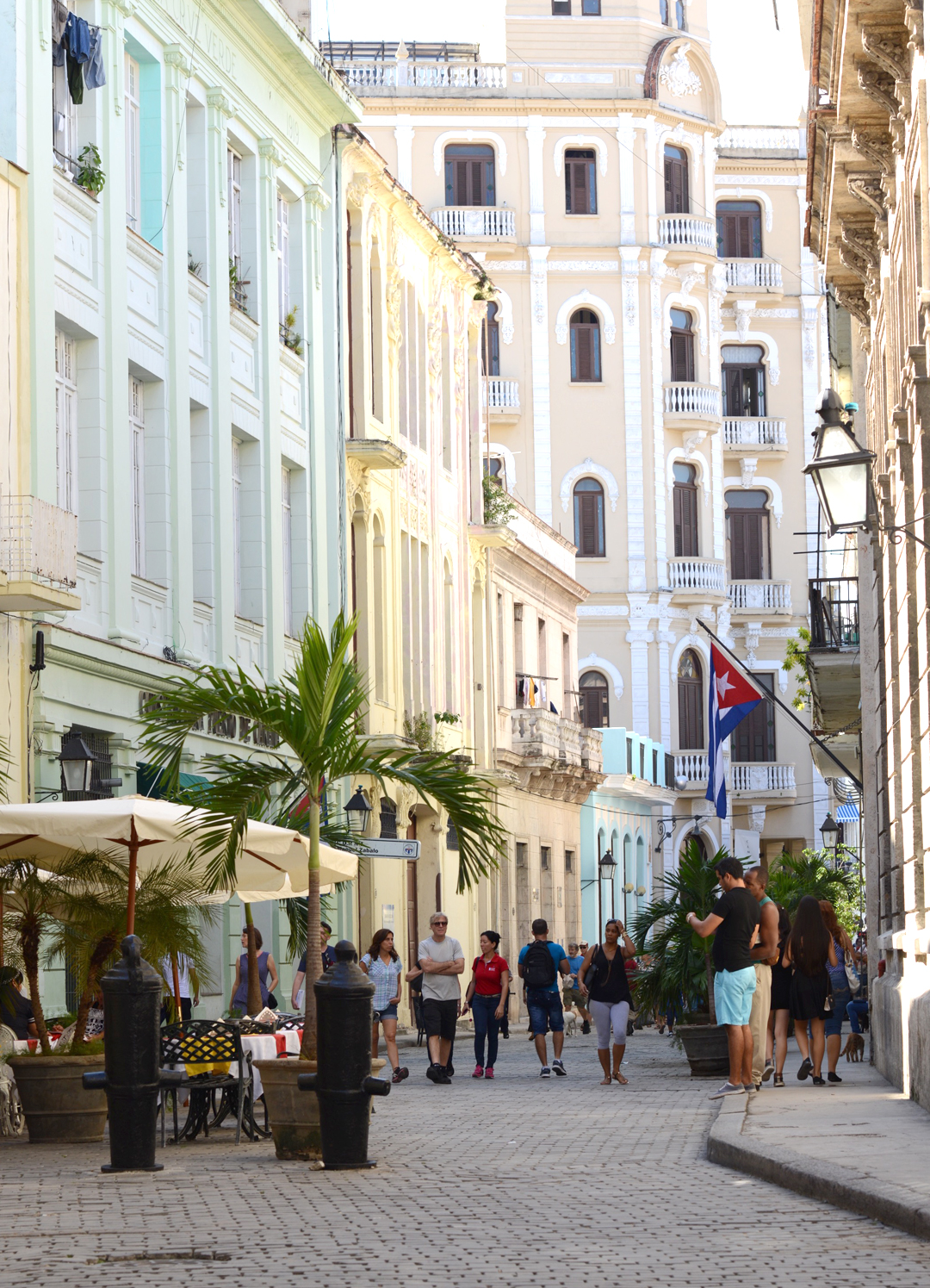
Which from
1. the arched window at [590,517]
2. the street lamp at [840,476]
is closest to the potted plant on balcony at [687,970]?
the street lamp at [840,476]

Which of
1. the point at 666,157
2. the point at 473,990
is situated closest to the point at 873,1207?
the point at 473,990

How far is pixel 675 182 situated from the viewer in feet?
189

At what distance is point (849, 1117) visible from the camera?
13.9 m

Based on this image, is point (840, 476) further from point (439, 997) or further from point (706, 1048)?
point (439, 997)

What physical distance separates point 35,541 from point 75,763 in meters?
1.98

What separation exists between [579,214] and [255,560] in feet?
101

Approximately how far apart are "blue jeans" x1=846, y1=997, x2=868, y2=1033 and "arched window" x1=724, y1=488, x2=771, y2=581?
35.6 meters

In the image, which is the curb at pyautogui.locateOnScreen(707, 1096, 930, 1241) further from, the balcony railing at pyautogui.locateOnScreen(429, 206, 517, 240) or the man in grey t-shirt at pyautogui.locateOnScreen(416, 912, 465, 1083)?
the balcony railing at pyautogui.locateOnScreen(429, 206, 517, 240)

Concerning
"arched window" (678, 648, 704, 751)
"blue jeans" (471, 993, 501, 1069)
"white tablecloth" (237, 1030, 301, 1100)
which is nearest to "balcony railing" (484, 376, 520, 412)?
"arched window" (678, 648, 704, 751)

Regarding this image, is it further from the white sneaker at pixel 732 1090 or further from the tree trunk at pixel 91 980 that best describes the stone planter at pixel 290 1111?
the white sneaker at pixel 732 1090

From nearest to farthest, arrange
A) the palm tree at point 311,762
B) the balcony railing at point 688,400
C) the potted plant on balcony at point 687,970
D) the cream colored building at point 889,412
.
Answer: the palm tree at point 311,762
the cream colored building at point 889,412
the potted plant on balcony at point 687,970
the balcony railing at point 688,400

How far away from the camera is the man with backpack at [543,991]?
23.1m

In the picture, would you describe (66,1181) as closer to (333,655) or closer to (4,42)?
(333,655)

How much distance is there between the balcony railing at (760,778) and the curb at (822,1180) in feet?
151
